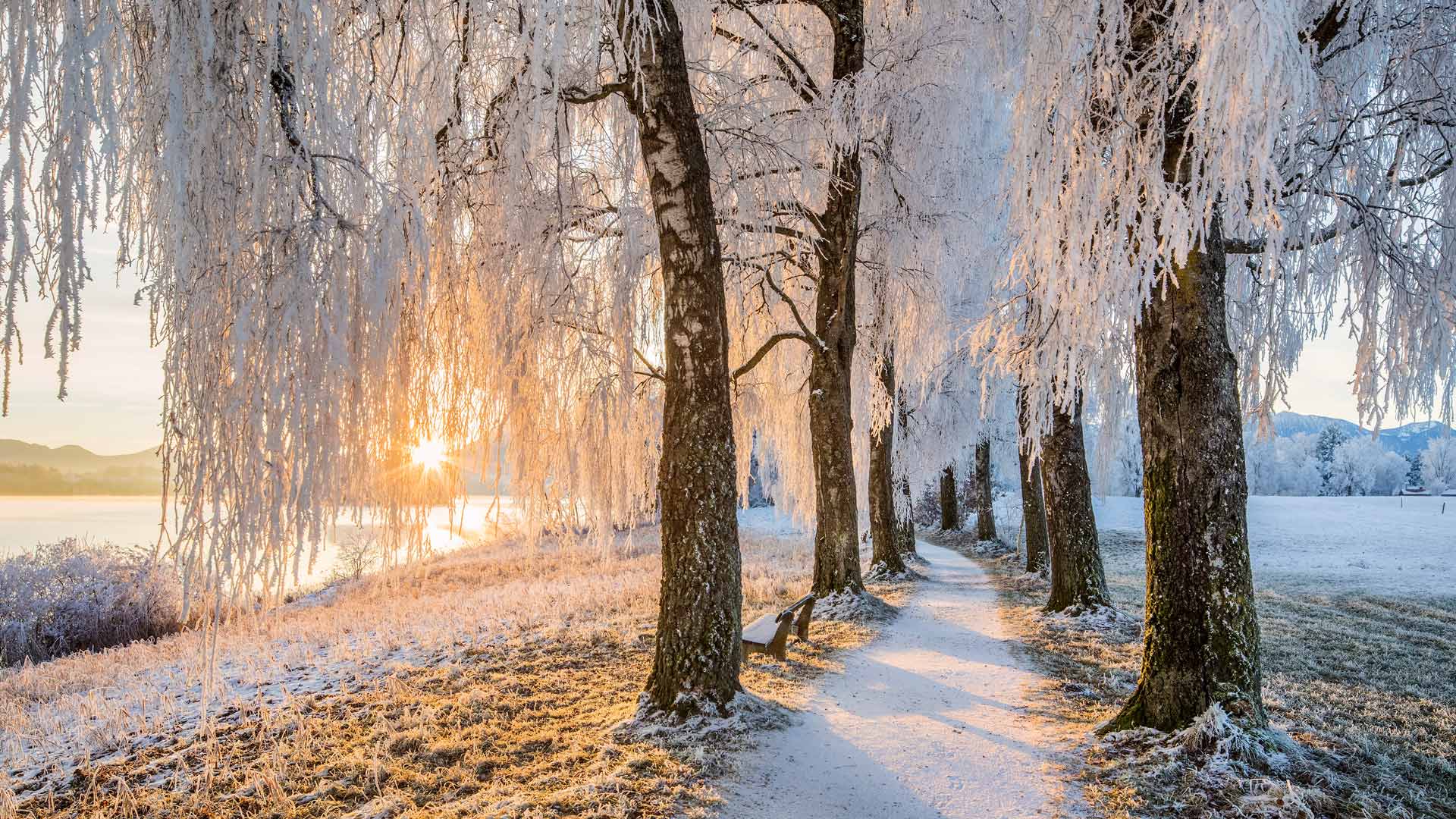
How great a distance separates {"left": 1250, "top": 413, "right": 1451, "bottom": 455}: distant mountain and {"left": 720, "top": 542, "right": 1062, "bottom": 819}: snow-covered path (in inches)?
119

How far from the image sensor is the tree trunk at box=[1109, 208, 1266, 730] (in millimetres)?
4191

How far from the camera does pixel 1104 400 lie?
6688mm

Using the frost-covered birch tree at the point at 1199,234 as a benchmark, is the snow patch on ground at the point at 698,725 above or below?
below

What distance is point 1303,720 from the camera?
15.5ft

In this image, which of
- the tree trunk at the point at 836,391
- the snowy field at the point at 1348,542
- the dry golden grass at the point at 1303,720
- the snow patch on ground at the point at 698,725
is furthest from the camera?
the snowy field at the point at 1348,542

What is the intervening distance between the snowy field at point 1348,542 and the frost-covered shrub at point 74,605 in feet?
66.5

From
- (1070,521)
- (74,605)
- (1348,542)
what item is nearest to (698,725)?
(1070,521)

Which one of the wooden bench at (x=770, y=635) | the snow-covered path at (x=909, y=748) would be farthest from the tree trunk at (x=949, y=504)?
the wooden bench at (x=770, y=635)

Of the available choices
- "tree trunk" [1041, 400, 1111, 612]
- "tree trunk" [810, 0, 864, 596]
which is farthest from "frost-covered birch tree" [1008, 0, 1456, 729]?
"tree trunk" [810, 0, 864, 596]

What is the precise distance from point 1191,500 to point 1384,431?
2.01 meters

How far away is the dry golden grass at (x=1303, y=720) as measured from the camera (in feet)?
11.7

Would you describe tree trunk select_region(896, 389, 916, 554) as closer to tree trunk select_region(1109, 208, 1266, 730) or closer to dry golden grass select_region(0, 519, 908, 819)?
dry golden grass select_region(0, 519, 908, 819)

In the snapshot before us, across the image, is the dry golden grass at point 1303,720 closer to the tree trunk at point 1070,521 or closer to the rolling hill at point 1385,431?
the tree trunk at point 1070,521

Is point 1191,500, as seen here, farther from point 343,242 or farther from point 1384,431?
point 343,242
